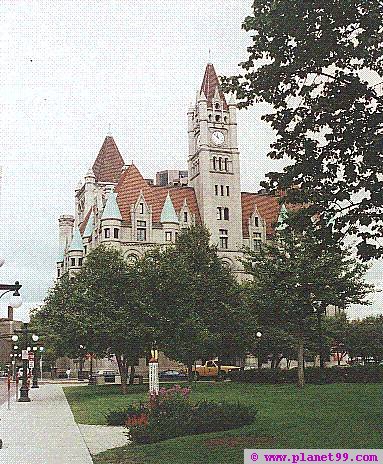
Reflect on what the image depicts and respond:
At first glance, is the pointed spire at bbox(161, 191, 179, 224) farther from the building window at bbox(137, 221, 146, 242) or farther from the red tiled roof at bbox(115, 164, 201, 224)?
the building window at bbox(137, 221, 146, 242)

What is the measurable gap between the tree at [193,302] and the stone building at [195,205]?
42.8 ft

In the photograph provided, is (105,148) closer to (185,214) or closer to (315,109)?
(185,214)

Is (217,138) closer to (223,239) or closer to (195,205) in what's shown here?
(195,205)

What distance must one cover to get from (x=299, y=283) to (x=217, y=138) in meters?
26.8

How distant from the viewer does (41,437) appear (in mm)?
10633

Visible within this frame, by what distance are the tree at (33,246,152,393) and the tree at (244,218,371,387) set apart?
4.00 meters

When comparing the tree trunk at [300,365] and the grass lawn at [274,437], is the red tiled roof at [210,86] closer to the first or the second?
the tree trunk at [300,365]

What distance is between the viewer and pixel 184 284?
24.0 m

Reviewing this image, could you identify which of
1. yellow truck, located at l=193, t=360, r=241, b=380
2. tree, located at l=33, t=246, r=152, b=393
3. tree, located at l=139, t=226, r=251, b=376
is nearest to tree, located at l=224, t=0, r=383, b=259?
tree, located at l=33, t=246, r=152, b=393

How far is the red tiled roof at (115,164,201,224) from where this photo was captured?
5038cm

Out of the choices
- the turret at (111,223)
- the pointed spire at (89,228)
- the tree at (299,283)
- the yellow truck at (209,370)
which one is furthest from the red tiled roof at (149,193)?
the tree at (299,283)

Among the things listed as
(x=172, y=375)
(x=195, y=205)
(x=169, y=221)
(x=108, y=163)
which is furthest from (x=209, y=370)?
(x=108, y=163)

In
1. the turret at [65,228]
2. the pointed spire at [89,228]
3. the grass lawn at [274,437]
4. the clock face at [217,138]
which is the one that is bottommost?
the grass lawn at [274,437]

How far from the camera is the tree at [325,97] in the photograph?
317 inches
